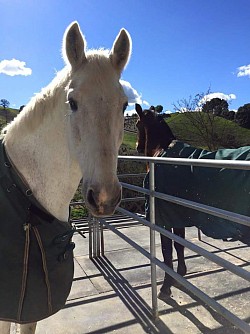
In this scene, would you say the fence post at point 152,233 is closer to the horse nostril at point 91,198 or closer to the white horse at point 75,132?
the white horse at point 75,132

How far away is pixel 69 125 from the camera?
1.49m

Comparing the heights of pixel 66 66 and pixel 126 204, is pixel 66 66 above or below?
above

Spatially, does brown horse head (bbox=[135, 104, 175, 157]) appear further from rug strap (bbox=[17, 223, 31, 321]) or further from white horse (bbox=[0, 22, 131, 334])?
rug strap (bbox=[17, 223, 31, 321])

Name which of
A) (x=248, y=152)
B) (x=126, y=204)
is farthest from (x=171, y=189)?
(x=126, y=204)

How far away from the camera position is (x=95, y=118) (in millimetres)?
1370

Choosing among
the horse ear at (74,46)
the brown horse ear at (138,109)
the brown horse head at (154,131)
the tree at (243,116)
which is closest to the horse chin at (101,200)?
the horse ear at (74,46)

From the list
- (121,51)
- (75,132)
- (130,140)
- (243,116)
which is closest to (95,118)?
(75,132)

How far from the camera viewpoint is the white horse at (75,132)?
1304 mm

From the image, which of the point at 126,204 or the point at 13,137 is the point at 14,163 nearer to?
the point at 13,137

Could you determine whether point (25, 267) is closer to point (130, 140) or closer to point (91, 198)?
point (91, 198)

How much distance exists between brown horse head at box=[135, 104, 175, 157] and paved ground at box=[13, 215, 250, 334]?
148 centimetres

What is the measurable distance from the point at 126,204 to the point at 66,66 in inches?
215

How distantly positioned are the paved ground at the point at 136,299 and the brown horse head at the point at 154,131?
1.48 m

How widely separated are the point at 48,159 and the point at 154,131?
241cm
